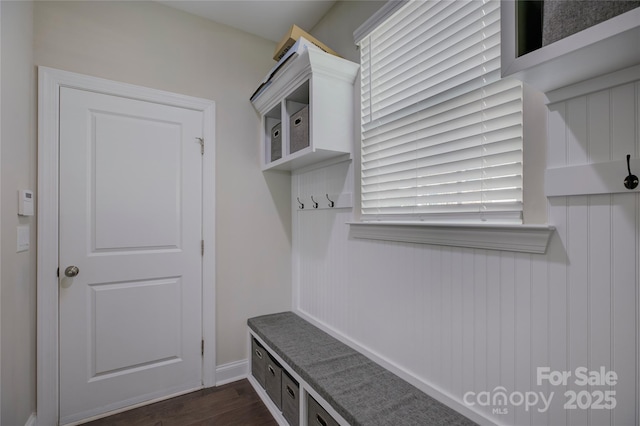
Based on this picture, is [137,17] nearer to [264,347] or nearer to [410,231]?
[410,231]

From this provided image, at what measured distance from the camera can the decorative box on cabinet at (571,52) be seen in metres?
0.66

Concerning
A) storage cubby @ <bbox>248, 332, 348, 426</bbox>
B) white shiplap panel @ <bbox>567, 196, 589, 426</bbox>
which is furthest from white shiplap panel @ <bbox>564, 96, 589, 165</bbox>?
storage cubby @ <bbox>248, 332, 348, 426</bbox>

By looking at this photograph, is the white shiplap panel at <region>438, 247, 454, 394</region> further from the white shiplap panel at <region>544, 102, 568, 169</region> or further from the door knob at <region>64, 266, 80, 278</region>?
the door knob at <region>64, 266, 80, 278</region>

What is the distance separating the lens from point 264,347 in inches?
80.0

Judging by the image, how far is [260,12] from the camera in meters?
2.12

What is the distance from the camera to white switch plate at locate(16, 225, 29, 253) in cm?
149

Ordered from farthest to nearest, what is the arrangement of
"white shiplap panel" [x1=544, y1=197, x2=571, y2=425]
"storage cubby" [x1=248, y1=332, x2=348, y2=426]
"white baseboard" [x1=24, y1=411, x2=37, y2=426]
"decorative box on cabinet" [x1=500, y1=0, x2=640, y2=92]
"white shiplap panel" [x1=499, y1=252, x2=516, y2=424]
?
"white baseboard" [x1=24, y1=411, x2=37, y2=426] < "storage cubby" [x1=248, y1=332, x2=348, y2=426] < "white shiplap panel" [x1=499, y1=252, x2=516, y2=424] < "white shiplap panel" [x1=544, y1=197, x2=571, y2=425] < "decorative box on cabinet" [x1=500, y1=0, x2=640, y2=92]

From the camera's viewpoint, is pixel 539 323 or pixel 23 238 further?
pixel 23 238

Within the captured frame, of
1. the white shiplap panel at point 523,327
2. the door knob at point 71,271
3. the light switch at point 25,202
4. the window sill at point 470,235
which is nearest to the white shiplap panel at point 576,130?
the window sill at point 470,235

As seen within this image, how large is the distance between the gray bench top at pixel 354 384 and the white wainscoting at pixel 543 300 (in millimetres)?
76

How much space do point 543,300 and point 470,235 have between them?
31cm

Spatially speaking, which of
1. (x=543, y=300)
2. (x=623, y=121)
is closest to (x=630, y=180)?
(x=623, y=121)

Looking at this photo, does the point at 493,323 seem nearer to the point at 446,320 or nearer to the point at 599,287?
the point at 446,320

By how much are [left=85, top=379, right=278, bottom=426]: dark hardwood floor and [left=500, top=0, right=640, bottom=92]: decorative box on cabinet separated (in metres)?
2.09
